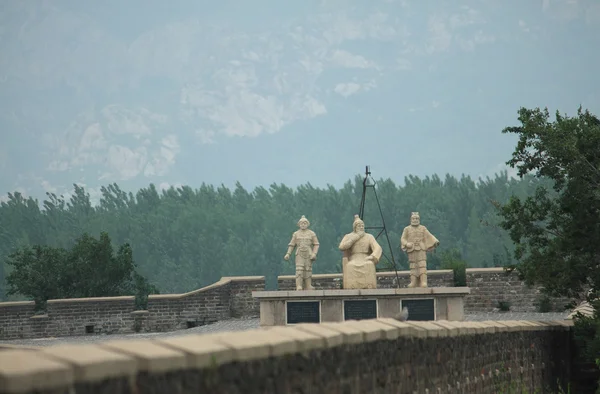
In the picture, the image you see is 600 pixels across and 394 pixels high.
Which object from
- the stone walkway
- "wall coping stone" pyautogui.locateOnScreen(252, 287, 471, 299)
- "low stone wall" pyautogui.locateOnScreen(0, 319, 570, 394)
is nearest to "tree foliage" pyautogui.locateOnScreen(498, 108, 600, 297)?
"wall coping stone" pyautogui.locateOnScreen(252, 287, 471, 299)

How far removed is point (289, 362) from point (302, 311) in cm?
1646

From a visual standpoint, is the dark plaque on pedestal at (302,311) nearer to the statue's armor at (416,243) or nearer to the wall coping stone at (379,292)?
the wall coping stone at (379,292)

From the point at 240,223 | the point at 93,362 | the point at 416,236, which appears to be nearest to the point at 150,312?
the point at 416,236

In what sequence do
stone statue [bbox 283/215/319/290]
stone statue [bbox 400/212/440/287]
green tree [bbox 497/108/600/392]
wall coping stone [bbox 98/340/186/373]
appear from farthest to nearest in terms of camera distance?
stone statue [bbox 283/215/319/290] → stone statue [bbox 400/212/440/287] → green tree [bbox 497/108/600/392] → wall coping stone [bbox 98/340/186/373]

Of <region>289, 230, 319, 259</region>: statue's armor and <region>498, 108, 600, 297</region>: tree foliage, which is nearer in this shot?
<region>498, 108, 600, 297</region>: tree foliage

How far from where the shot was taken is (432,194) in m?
91.7

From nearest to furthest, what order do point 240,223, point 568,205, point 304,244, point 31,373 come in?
point 31,373
point 568,205
point 304,244
point 240,223

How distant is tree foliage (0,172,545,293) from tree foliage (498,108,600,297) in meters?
57.6

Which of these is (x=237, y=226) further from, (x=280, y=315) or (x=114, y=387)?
(x=114, y=387)

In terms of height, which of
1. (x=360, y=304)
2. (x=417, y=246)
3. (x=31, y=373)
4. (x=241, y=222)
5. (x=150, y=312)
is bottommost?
(x=150, y=312)

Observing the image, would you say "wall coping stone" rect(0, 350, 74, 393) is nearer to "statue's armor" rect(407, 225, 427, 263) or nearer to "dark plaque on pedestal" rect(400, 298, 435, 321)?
"dark plaque on pedestal" rect(400, 298, 435, 321)

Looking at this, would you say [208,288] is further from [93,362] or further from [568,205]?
[93,362]

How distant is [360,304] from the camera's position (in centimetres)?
2186

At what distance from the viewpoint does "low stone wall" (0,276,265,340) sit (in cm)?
3138
